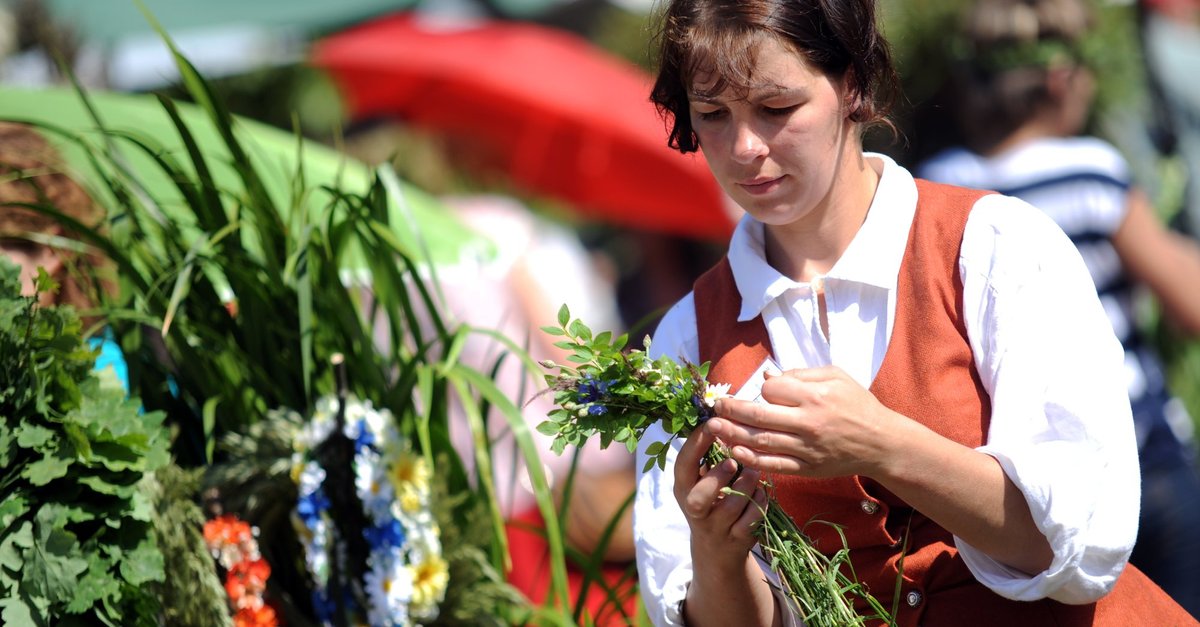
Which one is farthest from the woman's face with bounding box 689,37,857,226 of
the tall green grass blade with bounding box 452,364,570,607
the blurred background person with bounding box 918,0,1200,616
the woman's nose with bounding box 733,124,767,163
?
the blurred background person with bounding box 918,0,1200,616

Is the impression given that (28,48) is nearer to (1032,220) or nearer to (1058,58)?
(1058,58)

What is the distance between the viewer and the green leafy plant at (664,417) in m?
1.40

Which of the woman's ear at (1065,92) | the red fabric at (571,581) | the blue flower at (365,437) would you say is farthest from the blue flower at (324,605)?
the woman's ear at (1065,92)

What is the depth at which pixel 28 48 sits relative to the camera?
5.88 metres

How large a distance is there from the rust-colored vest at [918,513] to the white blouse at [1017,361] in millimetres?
22

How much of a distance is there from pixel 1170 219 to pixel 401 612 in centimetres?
345

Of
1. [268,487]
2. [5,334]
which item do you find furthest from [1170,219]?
[5,334]

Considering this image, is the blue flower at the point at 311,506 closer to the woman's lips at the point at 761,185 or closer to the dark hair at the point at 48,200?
the dark hair at the point at 48,200

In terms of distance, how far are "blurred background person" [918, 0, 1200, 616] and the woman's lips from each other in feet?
5.70

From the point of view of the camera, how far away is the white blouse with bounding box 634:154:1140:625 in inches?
52.7

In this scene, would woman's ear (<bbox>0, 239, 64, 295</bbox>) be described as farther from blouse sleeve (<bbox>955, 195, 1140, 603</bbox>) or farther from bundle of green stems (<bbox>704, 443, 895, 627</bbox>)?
blouse sleeve (<bbox>955, 195, 1140, 603</bbox>)

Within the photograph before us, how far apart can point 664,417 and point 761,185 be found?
0.31 metres

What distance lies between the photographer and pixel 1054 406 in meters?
1.35

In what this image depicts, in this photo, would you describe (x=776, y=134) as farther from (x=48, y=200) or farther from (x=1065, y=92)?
(x=1065, y=92)
